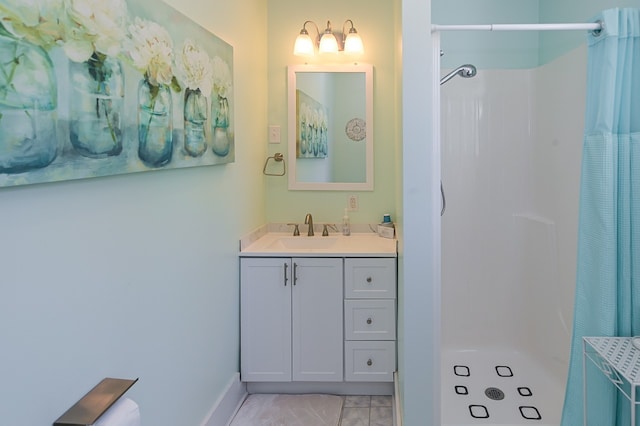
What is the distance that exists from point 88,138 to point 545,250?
7.99 feet

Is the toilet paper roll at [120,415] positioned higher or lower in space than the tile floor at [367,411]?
higher

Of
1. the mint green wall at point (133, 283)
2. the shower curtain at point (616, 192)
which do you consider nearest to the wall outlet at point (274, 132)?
the mint green wall at point (133, 283)

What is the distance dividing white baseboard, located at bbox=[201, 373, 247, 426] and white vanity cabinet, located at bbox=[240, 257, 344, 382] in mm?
82

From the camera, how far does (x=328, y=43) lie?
285 centimetres

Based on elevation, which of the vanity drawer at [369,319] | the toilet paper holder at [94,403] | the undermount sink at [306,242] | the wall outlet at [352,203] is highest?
the wall outlet at [352,203]

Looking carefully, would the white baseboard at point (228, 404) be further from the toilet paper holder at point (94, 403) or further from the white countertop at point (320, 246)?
the toilet paper holder at point (94, 403)

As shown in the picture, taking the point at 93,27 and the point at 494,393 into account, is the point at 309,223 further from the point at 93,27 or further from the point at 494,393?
the point at 93,27

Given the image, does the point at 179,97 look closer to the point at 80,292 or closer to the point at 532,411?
the point at 80,292

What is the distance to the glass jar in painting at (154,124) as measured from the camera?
135 centimetres

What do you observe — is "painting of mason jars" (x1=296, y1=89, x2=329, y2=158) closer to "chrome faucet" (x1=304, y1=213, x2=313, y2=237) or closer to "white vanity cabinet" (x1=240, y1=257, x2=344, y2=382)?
"chrome faucet" (x1=304, y1=213, x2=313, y2=237)

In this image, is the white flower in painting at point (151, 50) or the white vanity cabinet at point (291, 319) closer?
the white flower in painting at point (151, 50)

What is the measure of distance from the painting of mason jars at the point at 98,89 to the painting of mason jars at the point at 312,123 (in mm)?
1198

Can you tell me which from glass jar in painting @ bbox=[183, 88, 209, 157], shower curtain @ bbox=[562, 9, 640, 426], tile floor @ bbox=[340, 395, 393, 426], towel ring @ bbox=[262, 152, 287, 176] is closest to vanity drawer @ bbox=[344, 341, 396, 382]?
tile floor @ bbox=[340, 395, 393, 426]

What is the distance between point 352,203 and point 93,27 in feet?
6.89
